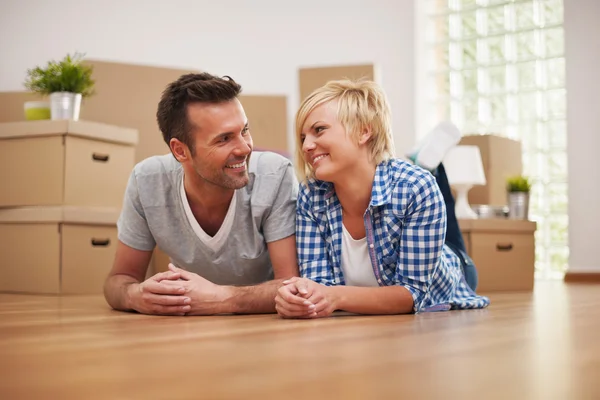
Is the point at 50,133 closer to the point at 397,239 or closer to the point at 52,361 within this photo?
the point at 397,239

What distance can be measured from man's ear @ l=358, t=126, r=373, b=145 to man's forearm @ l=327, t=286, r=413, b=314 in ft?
1.15

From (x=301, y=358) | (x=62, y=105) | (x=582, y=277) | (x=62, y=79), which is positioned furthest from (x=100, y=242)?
(x=582, y=277)

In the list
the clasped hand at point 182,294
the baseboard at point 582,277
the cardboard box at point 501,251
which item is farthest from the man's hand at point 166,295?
the baseboard at point 582,277

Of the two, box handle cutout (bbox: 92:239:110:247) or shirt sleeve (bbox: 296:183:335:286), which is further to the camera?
box handle cutout (bbox: 92:239:110:247)

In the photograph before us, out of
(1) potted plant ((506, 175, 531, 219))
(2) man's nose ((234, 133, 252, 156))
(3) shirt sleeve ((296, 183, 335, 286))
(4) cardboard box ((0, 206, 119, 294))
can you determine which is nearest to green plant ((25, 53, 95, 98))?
(4) cardboard box ((0, 206, 119, 294))

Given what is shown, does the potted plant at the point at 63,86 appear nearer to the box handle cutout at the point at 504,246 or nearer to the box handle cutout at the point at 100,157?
the box handle cutout at the point at 100,157

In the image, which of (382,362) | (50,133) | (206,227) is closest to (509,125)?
(50,133)

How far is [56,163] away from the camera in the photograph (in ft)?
9.32

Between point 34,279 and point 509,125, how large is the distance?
3.01 metres

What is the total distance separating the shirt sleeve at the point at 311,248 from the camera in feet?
5.53

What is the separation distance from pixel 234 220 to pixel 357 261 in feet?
1.06

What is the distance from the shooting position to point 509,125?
14.8 ft

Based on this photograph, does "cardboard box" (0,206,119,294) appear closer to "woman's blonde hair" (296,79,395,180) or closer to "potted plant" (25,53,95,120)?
"potted plant" (25,53,95,120)

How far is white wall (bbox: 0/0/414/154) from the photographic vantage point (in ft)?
12.1
